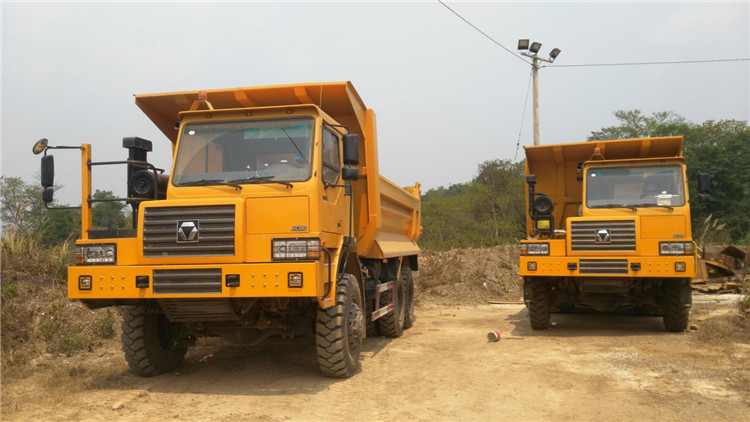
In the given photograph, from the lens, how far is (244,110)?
668cm

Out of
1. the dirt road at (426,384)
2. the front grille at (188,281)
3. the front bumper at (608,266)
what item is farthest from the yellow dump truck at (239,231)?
the front bumper at (608,266)

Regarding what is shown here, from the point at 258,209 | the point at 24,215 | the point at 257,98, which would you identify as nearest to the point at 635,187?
the point at 257,98

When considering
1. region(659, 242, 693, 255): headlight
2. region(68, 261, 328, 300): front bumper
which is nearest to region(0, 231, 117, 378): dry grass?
region(68, 261, 328, 300): front bumper

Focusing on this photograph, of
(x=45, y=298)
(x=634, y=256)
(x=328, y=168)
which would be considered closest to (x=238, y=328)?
(x=328, y=168)

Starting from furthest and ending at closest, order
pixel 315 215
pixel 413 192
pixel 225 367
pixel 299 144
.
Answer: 1. pixel 413 192
2. pixel 225 367
3. pixel 299 144
4. pixel 315 215

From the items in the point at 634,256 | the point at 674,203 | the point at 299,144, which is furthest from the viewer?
the point at 674,203

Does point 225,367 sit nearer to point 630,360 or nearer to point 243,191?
point 243,191

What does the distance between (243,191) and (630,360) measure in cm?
490

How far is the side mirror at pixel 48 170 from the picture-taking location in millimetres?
6156

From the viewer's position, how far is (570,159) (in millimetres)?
11352

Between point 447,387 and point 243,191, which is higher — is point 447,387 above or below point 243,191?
below

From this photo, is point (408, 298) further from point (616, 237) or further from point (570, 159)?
point (570, 159)

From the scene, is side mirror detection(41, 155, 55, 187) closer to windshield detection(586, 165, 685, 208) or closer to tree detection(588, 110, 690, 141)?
windshield detection(586, 165, 685, 208)

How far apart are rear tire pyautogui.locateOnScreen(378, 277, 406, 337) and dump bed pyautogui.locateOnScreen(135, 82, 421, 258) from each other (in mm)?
808
